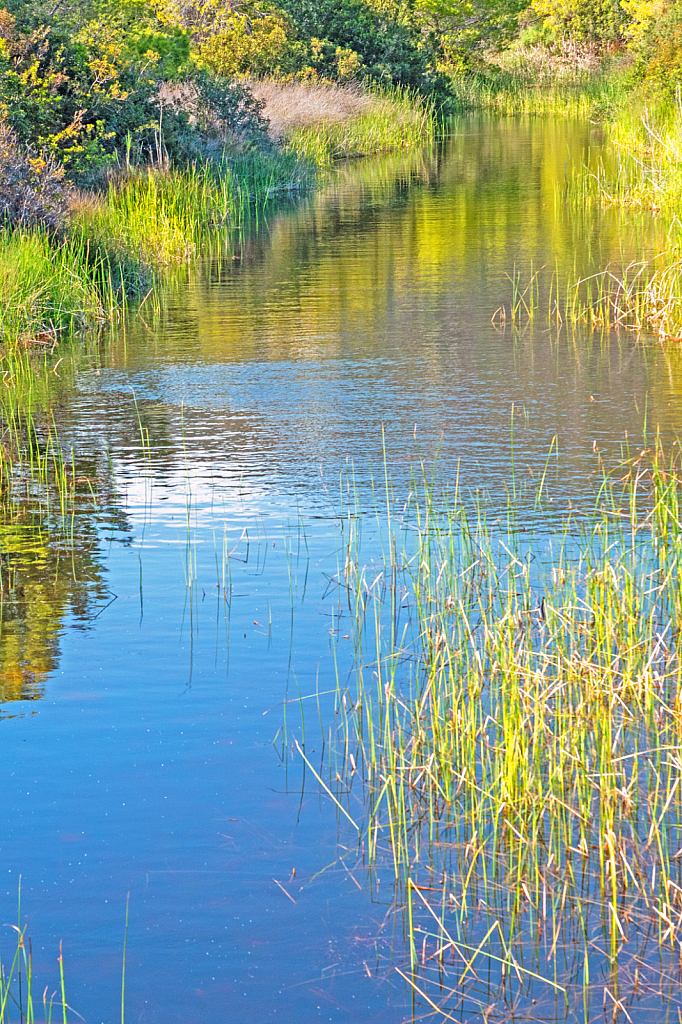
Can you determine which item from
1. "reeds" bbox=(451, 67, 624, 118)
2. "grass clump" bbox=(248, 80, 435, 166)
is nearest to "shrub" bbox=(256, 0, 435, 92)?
"grass clump" bbox=(248, 80, 435, 166)

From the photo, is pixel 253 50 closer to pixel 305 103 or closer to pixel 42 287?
pixel 305 103

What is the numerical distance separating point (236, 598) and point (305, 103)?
26.4 meters

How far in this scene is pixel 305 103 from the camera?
3069 centimetres

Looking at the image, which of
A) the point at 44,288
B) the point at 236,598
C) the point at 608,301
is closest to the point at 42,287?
the point at 44,288

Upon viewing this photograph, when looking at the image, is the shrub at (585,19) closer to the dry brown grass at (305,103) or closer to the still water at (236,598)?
the dry brown grass at (305,103)

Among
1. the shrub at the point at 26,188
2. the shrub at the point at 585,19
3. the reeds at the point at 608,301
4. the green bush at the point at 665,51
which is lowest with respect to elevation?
the reeds at the point at 608,301

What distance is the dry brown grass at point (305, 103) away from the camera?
29.0 meters

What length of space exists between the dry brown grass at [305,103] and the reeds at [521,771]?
23.0 m

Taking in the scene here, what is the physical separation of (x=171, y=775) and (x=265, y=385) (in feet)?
21.0

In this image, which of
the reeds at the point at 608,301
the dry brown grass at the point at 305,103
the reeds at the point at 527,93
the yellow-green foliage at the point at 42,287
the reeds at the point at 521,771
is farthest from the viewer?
the reeds at the point at 527,93

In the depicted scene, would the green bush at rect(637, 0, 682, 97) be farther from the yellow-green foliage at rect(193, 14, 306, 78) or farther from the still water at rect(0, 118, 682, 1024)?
the still water at rect(0, 118, 682, 1024)

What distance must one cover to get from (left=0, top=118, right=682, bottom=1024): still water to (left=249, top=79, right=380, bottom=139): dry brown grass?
14.4m

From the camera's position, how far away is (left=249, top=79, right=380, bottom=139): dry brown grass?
29.0m

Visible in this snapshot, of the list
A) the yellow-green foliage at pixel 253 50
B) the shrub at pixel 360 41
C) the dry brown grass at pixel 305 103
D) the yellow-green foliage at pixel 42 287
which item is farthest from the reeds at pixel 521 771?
the shrub at pixel 360 41
